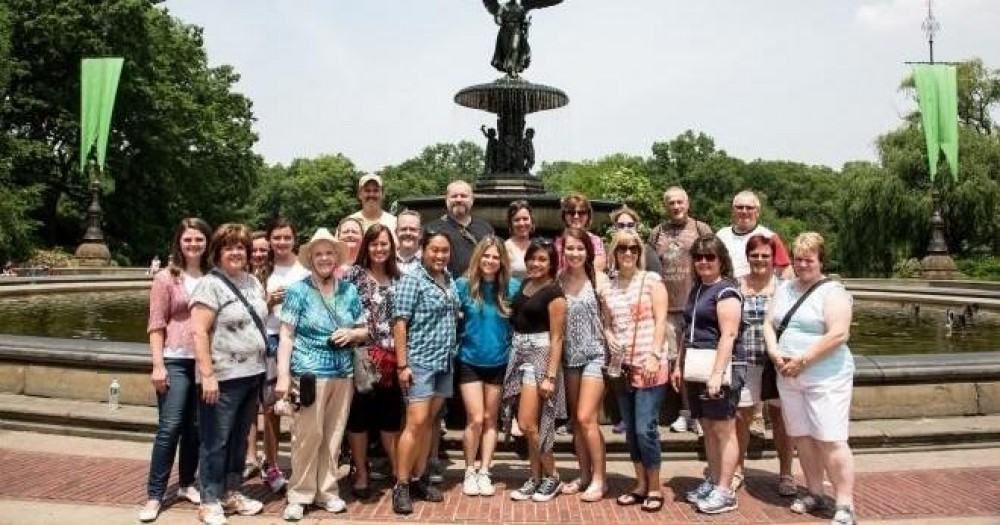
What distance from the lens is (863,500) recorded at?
5527 mm

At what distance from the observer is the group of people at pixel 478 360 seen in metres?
5.14

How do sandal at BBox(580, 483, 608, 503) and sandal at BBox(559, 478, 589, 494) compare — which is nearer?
sandal at BBox(580, 483, 608, 503)

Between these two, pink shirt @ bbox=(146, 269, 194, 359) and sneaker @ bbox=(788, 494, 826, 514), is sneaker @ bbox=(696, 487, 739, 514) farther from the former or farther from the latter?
pink shirt @ bbox=(146, 269, 194, 359)

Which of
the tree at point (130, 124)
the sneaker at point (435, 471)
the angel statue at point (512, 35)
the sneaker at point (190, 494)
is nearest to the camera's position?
the sneaker at point (190, 494)

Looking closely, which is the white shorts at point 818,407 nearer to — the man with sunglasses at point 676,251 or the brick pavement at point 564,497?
the brick pavement at point 564,497

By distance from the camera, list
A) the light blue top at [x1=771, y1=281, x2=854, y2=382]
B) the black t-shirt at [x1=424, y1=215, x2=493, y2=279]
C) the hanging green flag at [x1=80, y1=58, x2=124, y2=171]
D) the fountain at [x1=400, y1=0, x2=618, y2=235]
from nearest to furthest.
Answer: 1. the light blue top at [x1=771, y1=281, x2=854, y2=382]
2. the black t-shirt at [x1=424, y1=215, x2=493, y2=279]
3. the fountain at [x1=400, y1=0, x2=618, y2=235]
4. the hanging green flag at [x1=80, y1=58, x2=124, y2=171]

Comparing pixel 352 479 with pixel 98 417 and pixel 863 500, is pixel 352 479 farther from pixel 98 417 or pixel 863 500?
pixel 863 500

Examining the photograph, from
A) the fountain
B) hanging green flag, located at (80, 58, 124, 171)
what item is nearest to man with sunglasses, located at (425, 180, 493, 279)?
the fountain

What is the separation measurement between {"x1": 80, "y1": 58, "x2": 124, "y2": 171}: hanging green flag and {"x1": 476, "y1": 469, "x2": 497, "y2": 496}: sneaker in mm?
25967

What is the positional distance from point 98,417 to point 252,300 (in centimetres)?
292

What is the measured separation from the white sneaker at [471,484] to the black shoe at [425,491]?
20cm

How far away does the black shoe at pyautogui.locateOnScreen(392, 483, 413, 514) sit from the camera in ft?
17.2

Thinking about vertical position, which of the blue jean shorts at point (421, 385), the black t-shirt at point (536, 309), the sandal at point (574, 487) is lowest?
the sandal at point (574, 487)

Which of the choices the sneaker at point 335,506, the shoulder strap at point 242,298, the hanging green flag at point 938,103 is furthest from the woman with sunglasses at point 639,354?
the hanging green flag at point 938,103
